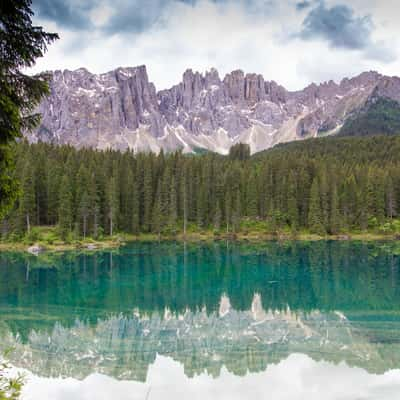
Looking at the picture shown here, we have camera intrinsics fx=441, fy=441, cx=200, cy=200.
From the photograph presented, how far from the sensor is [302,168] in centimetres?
10931

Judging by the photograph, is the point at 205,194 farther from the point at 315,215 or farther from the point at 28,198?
the point at 28,198

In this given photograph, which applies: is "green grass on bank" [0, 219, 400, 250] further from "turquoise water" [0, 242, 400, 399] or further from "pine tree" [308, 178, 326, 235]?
"turquoise water" [0, 242, 400, 399]

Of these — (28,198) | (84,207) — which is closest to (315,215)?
(84,207)

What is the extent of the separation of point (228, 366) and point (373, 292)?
22.7 metres

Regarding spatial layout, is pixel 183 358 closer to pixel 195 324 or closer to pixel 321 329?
pixel 195 324

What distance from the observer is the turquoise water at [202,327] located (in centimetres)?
1927

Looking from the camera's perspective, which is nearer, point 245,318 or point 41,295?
point 245,318

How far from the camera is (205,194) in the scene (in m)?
103

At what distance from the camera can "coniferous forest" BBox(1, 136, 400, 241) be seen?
87125 mm

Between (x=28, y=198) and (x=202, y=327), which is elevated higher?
(x=28, y=198)

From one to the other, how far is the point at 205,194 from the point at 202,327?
75.7 m

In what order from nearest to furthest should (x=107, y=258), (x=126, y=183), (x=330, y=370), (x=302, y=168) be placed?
(x=330, y=370) < (x=107, y=258) < (x=126, y=183) < (x=302, y=168)

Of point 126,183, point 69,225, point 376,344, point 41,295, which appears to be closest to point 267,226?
point 126,183

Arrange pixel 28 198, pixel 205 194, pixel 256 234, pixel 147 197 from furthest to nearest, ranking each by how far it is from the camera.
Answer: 1. pixel 205 194
2. pixel 256 234
3. pixel 147 197
4. pixel 28 198
